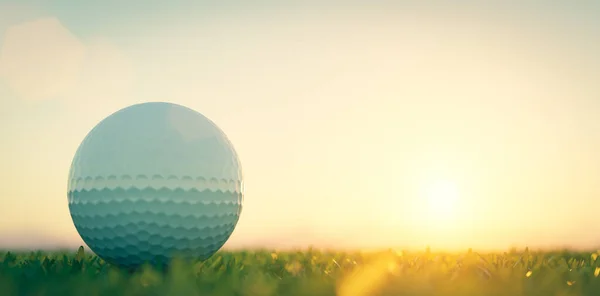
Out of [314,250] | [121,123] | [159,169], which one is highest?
[121,123]

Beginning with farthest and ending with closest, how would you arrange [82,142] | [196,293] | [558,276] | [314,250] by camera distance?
[314,250] → [82,142] → [558,276] → [196,293]

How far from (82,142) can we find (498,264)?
443cm

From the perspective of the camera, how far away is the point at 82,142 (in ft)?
18.9

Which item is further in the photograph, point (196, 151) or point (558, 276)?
point (196, 151)

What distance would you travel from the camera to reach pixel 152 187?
16.1 ft

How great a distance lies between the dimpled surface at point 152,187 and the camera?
4934mm

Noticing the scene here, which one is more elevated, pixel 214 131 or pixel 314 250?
pixel 214 131

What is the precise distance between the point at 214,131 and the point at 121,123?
0.92 m

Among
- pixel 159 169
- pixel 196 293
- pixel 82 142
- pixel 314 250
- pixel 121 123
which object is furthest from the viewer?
pixel 314 250

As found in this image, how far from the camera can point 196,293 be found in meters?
2.80

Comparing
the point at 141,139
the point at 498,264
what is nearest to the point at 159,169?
the point at 141,139

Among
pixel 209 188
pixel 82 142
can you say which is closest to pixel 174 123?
pixel 209 188

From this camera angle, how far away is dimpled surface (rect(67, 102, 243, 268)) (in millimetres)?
4934

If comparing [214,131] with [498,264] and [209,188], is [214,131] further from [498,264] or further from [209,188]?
[498,264]
